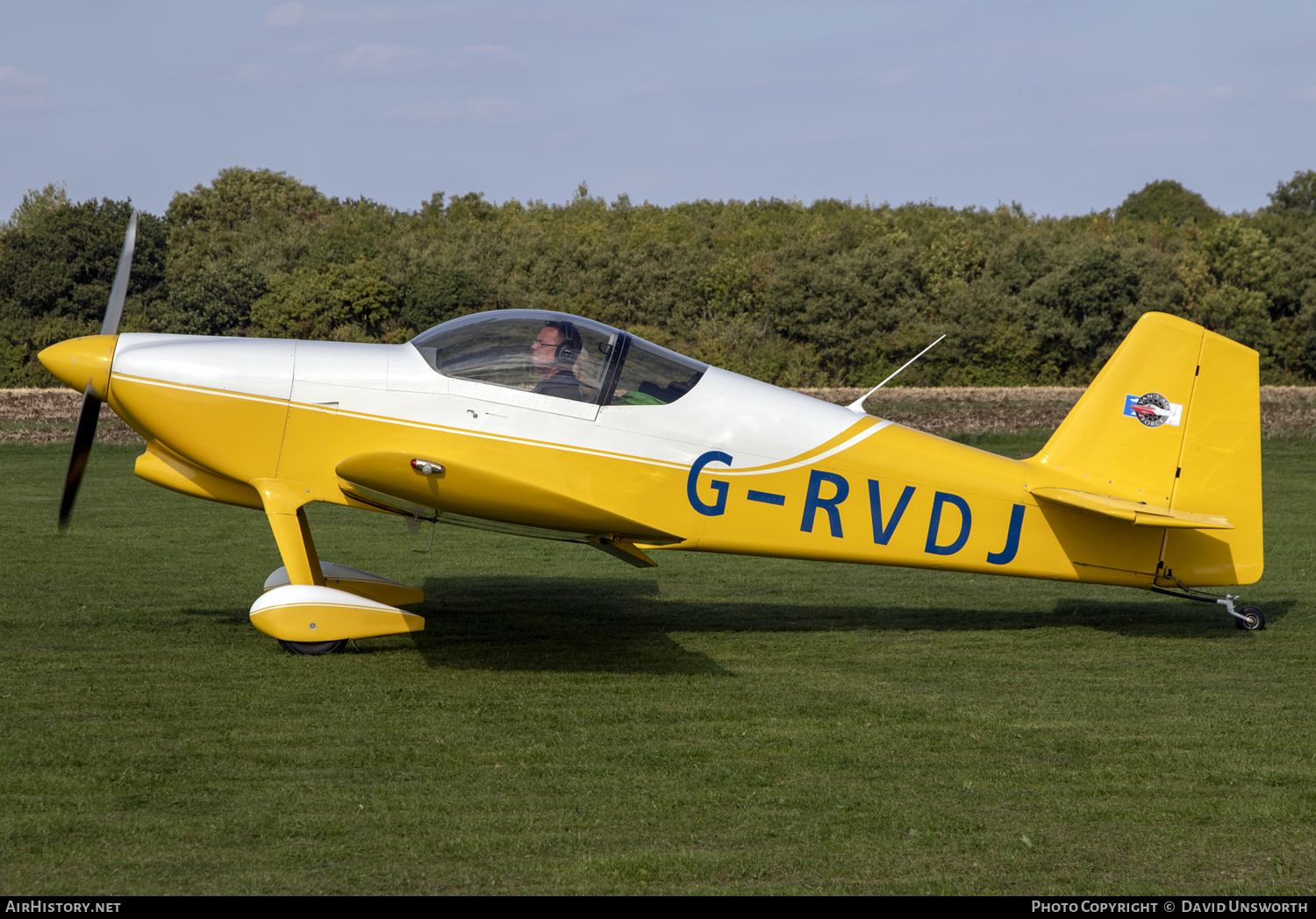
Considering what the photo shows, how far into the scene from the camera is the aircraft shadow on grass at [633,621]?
698 centimetres

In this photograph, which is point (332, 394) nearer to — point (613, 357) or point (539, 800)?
point (613, 357)

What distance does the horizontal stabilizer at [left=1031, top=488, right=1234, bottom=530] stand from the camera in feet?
22.2

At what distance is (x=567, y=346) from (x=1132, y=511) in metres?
3.80

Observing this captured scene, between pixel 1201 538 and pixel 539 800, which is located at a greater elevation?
pixel 1201 538

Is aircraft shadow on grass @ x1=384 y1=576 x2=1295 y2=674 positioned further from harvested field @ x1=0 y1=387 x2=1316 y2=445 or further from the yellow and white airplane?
harvested field @ x1=0 y1=387 x2=1316 y2=445

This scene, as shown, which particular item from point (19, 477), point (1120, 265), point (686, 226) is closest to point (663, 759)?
point (19, 477)

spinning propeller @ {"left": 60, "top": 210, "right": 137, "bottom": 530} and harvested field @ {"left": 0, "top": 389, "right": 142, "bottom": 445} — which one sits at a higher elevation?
spinning propeller @ {"left": 60, "top": 210, "right": 137, "bottom": 530}

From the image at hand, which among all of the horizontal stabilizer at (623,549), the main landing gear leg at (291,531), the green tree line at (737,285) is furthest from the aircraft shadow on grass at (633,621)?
the green tree line at (737,285)

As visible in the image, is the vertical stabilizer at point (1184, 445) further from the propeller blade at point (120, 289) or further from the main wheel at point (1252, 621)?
the propeller blade at point (120, 289)

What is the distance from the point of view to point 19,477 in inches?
630

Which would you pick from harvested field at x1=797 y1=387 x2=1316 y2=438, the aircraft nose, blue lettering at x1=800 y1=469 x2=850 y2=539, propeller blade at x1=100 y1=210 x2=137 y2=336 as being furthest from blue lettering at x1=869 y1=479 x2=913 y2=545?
harvested field at x1=797 y1=387 x2=1316 y2=438

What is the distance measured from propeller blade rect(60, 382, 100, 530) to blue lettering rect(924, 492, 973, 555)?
5417 millimetres

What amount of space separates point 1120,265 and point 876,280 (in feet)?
34.1

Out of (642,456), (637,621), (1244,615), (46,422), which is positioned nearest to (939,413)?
(1244,615)
